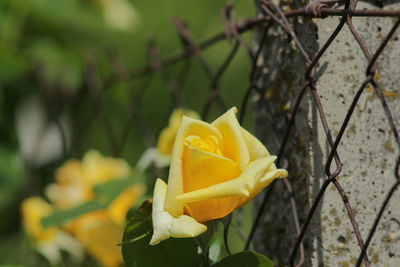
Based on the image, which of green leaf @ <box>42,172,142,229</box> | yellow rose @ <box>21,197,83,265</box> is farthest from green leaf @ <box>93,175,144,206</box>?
yellow rose @ <box>21,197,83,265</box>

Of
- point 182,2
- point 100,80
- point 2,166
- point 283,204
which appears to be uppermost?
point 182,2

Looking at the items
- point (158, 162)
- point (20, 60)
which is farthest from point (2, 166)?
point (158, 162)

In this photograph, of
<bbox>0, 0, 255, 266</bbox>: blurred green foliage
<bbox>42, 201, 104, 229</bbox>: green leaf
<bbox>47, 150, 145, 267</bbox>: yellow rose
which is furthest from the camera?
<bbox>0, 0, 255, 266</bbox>: blurred green foliage

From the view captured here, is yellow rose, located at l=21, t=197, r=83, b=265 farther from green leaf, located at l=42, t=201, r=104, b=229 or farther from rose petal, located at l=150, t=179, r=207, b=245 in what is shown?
rose petal, located at l=150, t=179, r=207, b=245

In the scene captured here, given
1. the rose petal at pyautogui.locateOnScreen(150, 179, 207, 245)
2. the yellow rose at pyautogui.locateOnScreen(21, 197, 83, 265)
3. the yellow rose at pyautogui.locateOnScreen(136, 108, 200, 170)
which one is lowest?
the yellow rose at pyautogui.locateOnScreen(21, 197, 83, 265)

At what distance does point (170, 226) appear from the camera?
37 centimetres

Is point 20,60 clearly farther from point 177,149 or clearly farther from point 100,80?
point 177,149

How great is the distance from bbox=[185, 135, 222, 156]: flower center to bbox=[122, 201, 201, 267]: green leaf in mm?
69

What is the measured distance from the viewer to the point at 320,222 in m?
0.46

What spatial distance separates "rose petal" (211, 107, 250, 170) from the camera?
15.3 inches

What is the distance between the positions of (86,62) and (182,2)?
3.41ft

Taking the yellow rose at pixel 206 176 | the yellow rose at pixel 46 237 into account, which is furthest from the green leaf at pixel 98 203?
the yellow rose at pixel 206 176

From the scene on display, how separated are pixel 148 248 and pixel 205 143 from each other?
10 centimetres

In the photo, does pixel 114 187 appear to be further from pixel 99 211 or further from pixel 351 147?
pixel 351 147
